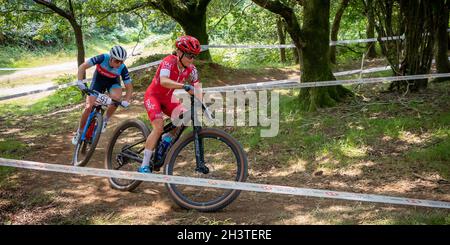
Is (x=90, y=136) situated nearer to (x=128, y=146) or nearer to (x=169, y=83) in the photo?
(x=128, y=146)

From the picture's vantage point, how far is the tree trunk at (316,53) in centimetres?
904

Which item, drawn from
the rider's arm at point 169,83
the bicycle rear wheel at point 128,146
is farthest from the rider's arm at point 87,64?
the rider's arm at point 169,83

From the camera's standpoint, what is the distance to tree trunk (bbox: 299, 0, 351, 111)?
29.7ft

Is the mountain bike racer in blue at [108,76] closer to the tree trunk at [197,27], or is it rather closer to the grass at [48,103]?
the grass at [48,103]

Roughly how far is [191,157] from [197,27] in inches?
385

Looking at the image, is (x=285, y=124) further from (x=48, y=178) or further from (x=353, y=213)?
(x=48, y=178)

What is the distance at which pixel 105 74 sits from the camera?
6.98 metres

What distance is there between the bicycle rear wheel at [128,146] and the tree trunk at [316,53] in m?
4.40

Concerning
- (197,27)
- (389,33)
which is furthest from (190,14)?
(389,33)

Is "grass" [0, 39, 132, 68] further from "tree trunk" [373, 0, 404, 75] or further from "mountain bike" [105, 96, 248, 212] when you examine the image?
"tree trunk" [373, 0, 404, 75]
